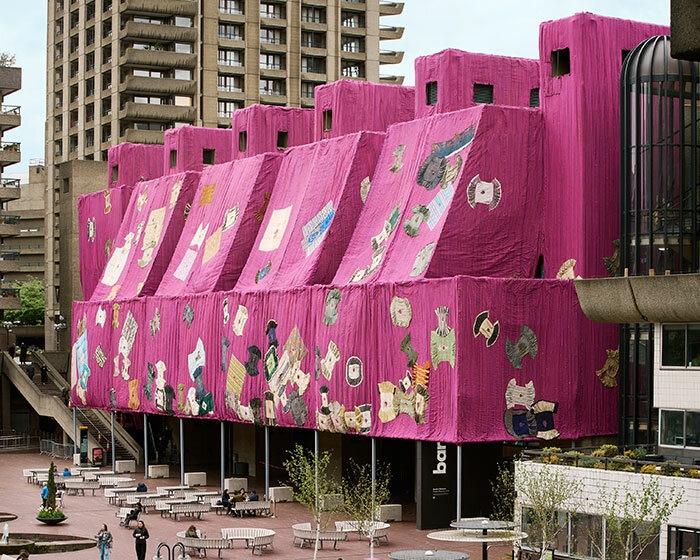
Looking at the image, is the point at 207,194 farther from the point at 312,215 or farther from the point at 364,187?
the point at 364,187

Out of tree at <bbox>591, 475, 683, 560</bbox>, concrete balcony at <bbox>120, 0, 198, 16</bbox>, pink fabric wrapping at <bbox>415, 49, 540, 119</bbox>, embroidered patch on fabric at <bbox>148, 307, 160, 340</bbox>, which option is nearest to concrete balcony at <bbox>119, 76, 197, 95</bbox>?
concrete balcony at <bbox>120, 0, 198, 16</bbox>

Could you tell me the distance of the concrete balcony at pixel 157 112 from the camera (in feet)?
342

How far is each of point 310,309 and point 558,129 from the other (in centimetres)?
1265

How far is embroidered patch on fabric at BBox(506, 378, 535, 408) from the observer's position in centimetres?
4644

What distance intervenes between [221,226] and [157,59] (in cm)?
4598

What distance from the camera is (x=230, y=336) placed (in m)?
58.8

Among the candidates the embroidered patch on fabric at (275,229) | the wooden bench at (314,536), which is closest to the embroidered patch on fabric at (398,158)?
the embroidered patch on fabric at (275,229)

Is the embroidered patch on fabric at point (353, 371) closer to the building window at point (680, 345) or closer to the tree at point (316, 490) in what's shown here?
the tree at point (316, 490)

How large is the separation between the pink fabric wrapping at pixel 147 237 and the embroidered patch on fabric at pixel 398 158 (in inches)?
732

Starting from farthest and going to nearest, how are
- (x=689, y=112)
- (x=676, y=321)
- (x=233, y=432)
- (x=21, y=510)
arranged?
(x=233, y=432) < (x=21, y=510) < (x=689, y=112) < (x=676, y=321)

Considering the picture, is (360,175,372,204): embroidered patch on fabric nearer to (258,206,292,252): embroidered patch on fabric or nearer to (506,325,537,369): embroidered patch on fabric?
(258,206,292,252): embroidered patch on fabric

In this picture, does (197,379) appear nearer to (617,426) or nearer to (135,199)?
(135,199)

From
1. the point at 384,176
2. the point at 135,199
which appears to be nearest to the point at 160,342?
the point at 135,199

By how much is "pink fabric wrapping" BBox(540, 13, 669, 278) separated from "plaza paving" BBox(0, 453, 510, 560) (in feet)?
39.9
